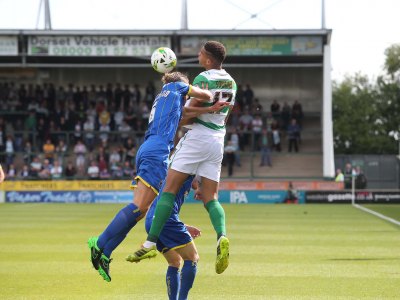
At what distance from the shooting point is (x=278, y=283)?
33.3ft

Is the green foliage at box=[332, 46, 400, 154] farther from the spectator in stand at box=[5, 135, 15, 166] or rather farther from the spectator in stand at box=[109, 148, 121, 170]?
the spectator in stand at box=[5, 135, 15, 166]

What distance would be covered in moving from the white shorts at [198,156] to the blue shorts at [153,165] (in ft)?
0.64

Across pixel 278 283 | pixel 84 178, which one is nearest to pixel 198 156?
pixel 278 283

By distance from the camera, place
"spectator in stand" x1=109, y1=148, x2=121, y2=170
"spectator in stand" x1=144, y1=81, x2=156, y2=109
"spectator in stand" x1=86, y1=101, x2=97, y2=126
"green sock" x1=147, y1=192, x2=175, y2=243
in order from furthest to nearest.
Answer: "spectator in stand" x1=144, y1=81, x2=156, y2=109
"spectator in stand" x1=86, y1=101, x2=97, y2=126
"spectator in stand" x1=109, y1=148, x2=121, y2=170
"green sock" x1=147, y1=192, x2=175, y2=243

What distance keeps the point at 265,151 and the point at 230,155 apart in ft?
6.55

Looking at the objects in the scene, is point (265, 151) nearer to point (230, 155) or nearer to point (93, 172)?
point (230, 155)

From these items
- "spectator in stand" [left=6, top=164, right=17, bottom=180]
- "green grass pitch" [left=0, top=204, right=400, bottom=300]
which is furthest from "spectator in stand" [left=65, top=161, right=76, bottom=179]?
"green grass pitch" [left=0, top=204, right=400, bottom=300]

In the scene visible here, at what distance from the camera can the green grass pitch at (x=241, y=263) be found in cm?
949

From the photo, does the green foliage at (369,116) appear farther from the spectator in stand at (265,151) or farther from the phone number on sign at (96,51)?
the phone number on sign at (96,51)

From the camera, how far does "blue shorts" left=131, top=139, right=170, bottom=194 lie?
7.88m

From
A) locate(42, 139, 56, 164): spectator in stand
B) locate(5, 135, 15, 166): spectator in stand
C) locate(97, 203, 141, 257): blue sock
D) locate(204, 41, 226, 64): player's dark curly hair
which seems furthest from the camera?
locate(5, 135, 15, 166): spectator in stand

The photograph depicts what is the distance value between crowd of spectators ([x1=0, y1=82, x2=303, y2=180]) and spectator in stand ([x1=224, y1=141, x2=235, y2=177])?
0.23ft

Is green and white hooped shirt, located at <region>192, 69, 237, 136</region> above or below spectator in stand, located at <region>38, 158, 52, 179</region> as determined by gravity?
above

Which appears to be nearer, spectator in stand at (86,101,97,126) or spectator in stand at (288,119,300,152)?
spectator in stand at (288,119,300,152)
